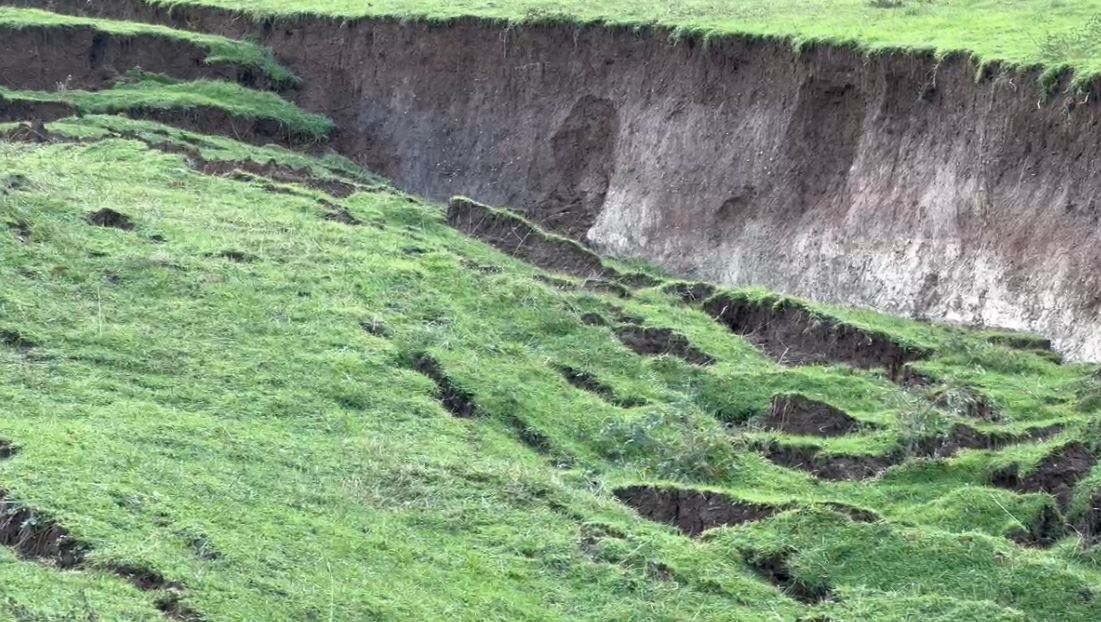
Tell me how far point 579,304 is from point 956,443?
154 inches

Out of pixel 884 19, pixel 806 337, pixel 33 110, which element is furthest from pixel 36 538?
pixel 33 110

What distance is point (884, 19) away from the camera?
18.3 meters

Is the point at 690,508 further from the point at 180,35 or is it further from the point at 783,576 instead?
the point at 180,35

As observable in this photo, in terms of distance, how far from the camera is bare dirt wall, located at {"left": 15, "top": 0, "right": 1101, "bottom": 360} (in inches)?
590

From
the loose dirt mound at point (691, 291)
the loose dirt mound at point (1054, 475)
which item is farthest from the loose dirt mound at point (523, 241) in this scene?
the loose dirt mound at point (1054, 475)

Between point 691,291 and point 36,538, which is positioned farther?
point 691,291

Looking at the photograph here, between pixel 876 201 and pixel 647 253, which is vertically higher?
pixel 876 201

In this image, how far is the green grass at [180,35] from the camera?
923 inches

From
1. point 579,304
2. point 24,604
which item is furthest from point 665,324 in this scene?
point 24,604

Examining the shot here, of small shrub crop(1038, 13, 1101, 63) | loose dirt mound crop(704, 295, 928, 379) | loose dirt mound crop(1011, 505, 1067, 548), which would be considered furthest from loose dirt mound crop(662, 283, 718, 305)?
loose dirt mound crop(1011, 505, 1067, 548)

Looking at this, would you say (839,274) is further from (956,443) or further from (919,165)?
(956,443)

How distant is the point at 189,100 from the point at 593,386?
1056cm

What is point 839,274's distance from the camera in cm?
1652

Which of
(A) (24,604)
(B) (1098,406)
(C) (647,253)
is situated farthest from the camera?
(C) (647,253)
